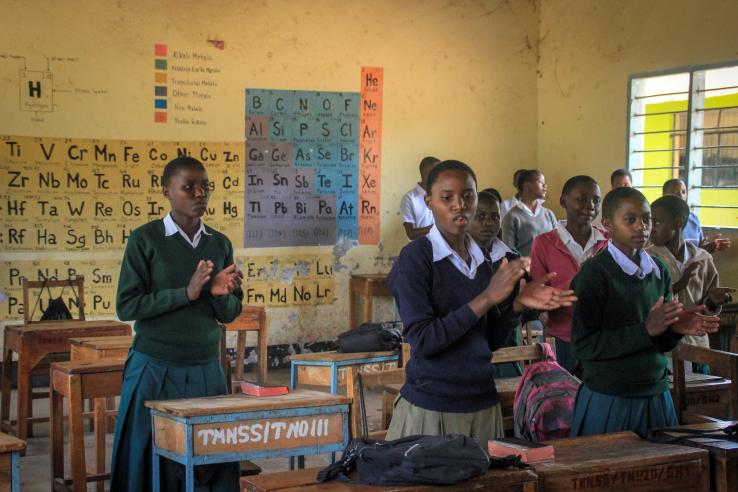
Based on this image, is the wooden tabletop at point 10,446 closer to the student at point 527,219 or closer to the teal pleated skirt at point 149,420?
the teal pleated skirt at point 149,420

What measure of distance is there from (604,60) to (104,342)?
5638 millimetres

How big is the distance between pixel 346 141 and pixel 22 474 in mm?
4526

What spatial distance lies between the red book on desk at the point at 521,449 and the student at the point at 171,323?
135cm

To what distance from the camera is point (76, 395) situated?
4.68m

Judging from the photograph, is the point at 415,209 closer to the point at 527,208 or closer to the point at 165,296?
the point at 527,208

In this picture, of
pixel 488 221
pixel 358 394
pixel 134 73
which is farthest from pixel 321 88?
pixel 358 394

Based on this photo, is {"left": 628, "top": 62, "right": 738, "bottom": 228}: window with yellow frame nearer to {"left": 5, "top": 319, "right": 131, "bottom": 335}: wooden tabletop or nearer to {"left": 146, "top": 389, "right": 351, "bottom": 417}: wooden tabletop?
{"left": 5, "top": 319, "right": 131, "bottom": 335}: wooden tabletop

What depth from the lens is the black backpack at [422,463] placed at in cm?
258

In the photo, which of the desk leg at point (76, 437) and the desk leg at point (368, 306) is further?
the desk leg at point (368, 306)

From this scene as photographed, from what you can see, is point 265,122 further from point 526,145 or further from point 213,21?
point 526,145

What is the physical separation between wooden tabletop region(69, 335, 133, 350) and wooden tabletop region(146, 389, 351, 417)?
2013mm

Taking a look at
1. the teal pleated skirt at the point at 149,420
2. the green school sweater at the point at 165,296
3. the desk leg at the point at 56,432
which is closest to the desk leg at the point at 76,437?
the desk leg at the point at 56,432

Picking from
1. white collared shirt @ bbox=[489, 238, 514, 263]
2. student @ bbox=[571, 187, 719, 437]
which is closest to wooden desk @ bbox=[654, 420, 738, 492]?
student @ bbox=[571, 187, 719, 437]

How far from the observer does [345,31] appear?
9.20 m
